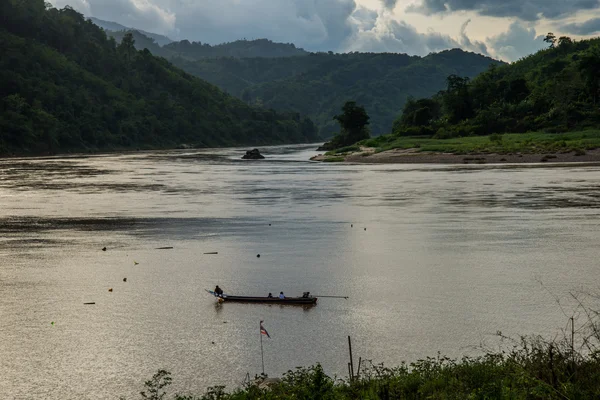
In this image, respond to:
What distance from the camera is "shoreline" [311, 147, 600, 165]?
120 m

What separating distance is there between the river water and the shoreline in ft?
192

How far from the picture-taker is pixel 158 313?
2809 cm

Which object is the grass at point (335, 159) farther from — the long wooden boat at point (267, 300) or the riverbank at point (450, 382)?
the riverbank at point (450, 382)

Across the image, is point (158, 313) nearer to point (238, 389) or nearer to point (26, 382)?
point (26, 382)

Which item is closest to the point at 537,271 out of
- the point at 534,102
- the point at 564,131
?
the point at 564,131

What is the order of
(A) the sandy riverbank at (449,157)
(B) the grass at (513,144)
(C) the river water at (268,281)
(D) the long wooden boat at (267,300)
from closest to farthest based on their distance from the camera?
(C) the river water at (268,281) < (D) the long wooden boat at (267,300) < (A) the sandy riverbank at (449,157) < (B) the grass at (513,144)

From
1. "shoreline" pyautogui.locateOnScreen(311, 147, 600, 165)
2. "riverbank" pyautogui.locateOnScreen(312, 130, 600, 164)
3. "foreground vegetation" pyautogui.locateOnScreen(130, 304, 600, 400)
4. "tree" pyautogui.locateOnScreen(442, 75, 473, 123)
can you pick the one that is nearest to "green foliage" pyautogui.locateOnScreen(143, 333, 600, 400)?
"foreground vegetation" pyautogui.locateOnScreen(130, 304, 600, 400)

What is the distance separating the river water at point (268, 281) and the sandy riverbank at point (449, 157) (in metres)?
58.7

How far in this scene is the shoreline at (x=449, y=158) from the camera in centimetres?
11975

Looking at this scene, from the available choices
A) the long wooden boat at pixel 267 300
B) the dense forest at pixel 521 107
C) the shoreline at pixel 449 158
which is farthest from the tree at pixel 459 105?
the long wooden boat at pixel 267 300

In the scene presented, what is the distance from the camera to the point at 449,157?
132625 millimetres

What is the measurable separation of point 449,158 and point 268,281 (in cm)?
10411

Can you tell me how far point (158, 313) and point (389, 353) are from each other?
33.1 feet

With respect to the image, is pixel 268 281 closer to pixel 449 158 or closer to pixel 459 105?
pixel 449 158
